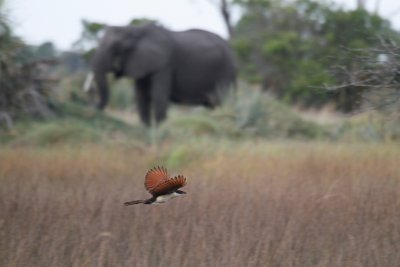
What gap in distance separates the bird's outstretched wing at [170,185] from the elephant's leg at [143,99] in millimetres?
10133

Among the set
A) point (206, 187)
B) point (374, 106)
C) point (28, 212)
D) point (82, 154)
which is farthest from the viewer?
point (82, 154)

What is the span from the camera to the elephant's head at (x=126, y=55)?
1260 cm

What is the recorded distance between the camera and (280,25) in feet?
77.8

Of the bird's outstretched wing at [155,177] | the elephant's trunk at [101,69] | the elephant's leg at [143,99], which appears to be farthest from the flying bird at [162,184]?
the elephant's leg at [143,99]

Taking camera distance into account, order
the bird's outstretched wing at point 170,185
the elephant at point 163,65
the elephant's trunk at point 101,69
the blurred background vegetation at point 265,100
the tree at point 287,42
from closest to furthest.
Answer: the bird's outstretched wing at point 170,185, the blurred background vegetation at point 265,100, the elephant's trunk at point 101,69, the elephant at point 163,65, the tree at point 287,42

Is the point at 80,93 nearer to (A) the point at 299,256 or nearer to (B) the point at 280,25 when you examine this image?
(B) the point at 280,25

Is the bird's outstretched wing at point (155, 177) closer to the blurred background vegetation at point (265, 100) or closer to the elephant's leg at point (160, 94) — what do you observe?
the blurred background vegetation at point (265, 100)

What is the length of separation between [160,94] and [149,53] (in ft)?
2.35

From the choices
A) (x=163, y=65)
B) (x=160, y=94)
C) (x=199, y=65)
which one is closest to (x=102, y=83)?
(x=160, y=94)

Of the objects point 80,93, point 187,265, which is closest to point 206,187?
point 187,265

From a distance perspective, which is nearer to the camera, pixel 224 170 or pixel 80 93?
pixel 224 170

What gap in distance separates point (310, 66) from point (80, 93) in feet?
21.6

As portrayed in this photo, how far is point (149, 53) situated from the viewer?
12750 mm

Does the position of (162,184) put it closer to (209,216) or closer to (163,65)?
(209,216)
